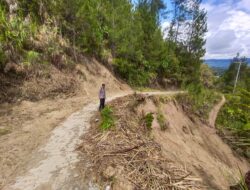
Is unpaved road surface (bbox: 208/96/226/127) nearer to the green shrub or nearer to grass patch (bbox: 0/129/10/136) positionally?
the green shrub

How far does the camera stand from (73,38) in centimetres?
1806

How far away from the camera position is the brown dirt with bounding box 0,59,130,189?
5512 mm

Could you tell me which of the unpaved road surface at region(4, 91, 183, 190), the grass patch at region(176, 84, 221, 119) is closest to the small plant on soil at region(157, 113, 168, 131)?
the unpaved road surface at region(4, 91, 183, 190)

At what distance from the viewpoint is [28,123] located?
29.3 feet

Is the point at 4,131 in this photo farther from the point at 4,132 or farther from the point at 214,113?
the point at 214,113

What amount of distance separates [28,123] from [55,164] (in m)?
4.22

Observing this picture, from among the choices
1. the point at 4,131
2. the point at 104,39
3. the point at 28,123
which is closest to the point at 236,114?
the point at 104,39

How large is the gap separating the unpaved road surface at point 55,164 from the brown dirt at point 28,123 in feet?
0.53

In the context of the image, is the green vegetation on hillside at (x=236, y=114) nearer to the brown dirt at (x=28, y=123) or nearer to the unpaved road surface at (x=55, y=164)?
the unpaved road surface at (x=55, y=164)

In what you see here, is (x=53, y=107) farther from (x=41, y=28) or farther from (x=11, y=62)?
(x=41, y=28)

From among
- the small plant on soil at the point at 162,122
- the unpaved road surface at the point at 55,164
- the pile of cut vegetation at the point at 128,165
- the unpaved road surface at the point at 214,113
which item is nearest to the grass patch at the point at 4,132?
the unpaved road surface at the point at 55,164

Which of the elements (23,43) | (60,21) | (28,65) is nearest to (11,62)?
(28,65)

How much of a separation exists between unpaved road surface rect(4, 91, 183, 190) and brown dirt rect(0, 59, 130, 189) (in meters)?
0.16

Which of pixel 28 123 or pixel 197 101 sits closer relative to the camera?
pixel 28 123
